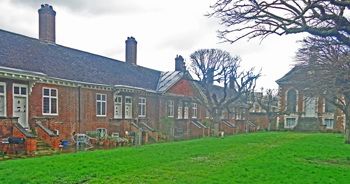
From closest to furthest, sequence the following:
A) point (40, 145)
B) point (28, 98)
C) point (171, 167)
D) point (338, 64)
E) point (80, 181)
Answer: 1. point (80, 181)
2. point (171, 167)
3. point (338, 64)
4. point (40, 145)
5. point (28, 98)

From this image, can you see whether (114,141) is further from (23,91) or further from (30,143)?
(23,91)

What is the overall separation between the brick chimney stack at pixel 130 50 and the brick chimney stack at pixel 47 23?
9853 millimetres

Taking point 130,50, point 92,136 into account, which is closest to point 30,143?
point 92,136

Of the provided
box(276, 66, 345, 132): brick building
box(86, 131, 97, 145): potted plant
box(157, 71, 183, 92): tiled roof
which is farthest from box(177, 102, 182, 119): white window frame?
box(276, 66, 345, 132): brick building

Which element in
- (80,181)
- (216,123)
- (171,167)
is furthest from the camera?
(216,123)

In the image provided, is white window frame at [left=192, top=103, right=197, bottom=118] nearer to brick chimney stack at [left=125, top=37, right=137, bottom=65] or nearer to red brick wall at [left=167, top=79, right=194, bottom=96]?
red brick wall at [left=167, top=79, right=194, bottom=96]

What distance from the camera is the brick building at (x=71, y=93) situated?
1442 cm

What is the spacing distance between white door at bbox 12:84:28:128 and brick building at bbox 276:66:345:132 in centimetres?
3297

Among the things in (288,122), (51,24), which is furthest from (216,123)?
(288,122)

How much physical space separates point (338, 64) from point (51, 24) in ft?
68.3

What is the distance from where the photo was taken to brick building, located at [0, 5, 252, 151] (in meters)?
14.4

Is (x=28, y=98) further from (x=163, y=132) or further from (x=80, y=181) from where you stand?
→ (x=163, y=132)

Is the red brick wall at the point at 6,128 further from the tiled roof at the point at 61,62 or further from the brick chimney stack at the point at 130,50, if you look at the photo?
the brick chimney stack at the point at 130,50

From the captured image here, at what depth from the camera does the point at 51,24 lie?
808 inches
